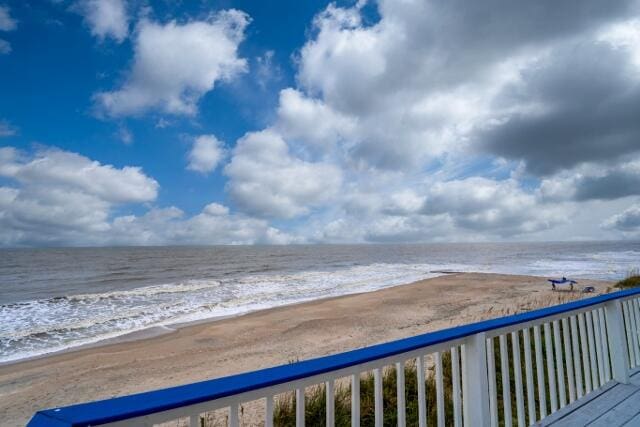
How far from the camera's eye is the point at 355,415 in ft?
5.71

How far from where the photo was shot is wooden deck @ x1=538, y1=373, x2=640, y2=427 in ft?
9.80

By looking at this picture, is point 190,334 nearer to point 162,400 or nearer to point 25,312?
point 25,312

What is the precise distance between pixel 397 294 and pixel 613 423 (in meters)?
17.4

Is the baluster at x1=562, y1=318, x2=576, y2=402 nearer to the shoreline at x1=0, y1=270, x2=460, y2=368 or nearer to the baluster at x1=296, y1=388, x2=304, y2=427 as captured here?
the baluster at x1=296, y1=388, x2=304, y2=427

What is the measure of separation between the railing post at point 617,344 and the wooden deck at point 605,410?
0.13 metres

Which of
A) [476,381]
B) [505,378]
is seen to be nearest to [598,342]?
[505,378]

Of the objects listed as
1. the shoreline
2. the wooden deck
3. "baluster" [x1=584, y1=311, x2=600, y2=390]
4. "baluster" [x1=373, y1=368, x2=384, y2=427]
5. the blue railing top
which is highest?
the blue railing top

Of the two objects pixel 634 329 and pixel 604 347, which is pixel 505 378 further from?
pixel 634 329

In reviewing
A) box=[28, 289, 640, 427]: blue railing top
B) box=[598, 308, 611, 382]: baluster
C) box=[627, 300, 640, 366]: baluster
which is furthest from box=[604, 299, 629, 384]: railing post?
box=[28, 289, 640, 427]: blue railing top

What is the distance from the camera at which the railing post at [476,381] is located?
2.26 metres

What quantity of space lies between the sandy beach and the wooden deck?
6636 mm

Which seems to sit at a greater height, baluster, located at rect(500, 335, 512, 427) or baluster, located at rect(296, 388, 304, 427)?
baluster, located at rect(296, 388, 304, 427)

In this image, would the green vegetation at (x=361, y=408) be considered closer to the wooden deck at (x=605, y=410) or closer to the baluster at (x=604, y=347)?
the wooden deck at (x=605, y=410)

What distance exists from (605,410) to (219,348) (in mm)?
9414
